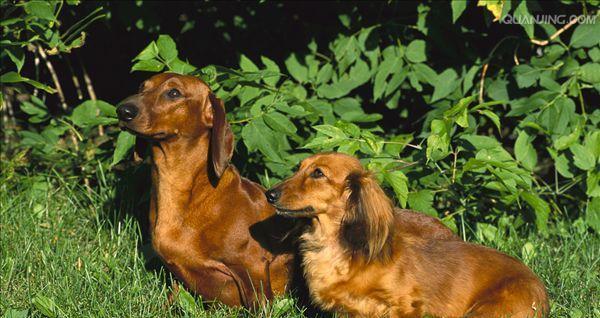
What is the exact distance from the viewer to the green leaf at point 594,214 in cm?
491

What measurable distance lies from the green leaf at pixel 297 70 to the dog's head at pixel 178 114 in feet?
4.41

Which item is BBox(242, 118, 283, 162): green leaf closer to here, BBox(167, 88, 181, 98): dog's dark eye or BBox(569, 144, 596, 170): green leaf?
BBox(167, 88, 181, 98): dog's dark eye

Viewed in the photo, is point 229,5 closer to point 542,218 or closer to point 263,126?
point 263,126

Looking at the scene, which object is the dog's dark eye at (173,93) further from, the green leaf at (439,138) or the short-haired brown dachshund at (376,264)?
the green leaf at (439,138)

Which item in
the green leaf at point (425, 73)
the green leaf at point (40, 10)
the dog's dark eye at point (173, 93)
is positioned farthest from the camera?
the green leaf at point (425, 73)

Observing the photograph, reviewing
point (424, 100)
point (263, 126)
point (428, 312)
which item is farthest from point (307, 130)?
point (428, 312)

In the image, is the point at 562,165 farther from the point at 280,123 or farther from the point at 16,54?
the point at 16,54

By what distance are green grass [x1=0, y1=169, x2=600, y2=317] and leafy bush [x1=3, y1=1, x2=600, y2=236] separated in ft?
0.69

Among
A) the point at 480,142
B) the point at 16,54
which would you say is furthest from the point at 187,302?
the point at 480,142

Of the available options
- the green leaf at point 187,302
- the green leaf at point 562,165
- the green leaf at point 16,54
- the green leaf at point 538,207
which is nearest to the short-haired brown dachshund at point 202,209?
the green leaf at point 187,302

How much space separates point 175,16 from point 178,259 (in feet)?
8.68

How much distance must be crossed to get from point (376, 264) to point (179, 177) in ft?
3.58

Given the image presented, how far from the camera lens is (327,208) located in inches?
149

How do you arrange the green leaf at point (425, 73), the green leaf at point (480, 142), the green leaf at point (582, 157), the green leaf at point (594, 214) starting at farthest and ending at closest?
the green leaf at point (425, 73), the green leaf at point (594, 214), the green leaf at point (582, 157), the green leaf at point (480, 142)
